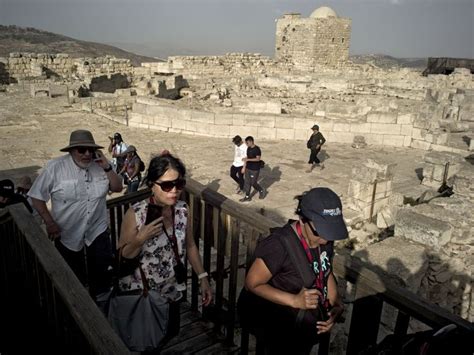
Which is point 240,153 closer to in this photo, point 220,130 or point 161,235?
point 161,235

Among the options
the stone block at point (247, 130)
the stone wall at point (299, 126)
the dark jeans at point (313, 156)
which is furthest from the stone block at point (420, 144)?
the stone block at point (247, 130)

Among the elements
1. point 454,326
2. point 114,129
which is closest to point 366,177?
point 454,326

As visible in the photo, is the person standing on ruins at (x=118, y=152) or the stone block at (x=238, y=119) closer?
the person standing on ruins at (x=118, y=152)

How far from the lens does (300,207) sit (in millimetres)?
2359

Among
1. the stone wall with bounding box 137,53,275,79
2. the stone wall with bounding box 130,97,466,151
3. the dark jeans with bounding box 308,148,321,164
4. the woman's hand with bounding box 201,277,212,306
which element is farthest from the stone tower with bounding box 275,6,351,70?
the woman's hand with bounding box 201,277,212,306

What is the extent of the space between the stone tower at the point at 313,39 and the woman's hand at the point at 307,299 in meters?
39.6

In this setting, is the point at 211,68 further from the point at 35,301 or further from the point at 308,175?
the point at 35,301

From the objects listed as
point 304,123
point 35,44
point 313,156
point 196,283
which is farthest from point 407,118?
point 35,44

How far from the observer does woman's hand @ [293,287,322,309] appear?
222 centimetres

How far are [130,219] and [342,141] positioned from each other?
12.6 m

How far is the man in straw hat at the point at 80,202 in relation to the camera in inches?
137

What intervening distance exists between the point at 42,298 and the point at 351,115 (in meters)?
15.7

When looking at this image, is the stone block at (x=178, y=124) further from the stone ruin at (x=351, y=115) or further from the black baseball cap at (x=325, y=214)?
the black baseball cap at (x=325, y=214)

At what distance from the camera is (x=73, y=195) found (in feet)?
11.5
